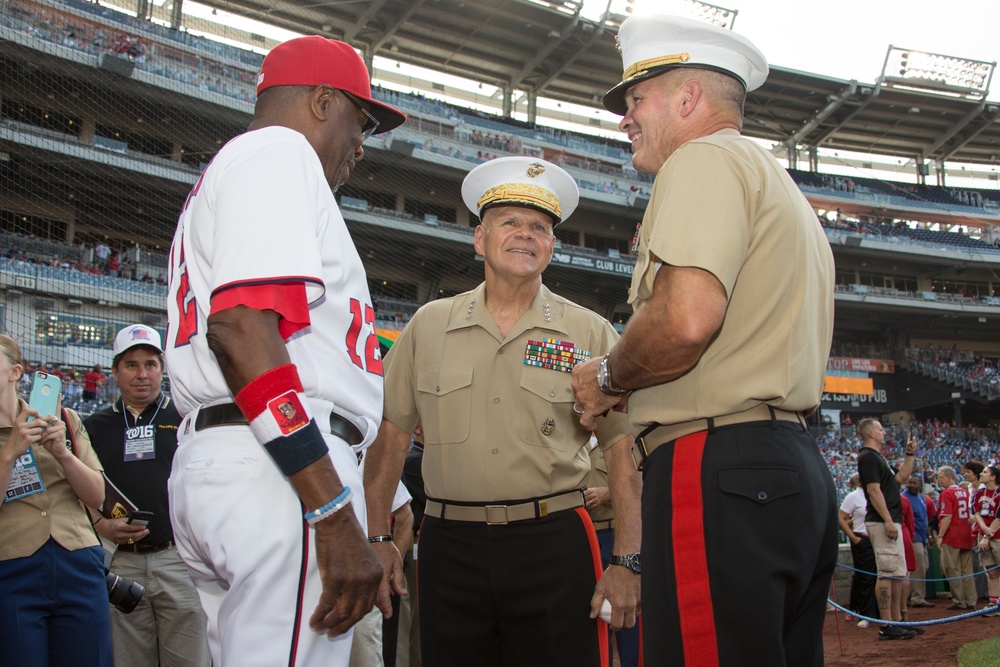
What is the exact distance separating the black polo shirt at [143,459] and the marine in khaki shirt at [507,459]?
234 cm

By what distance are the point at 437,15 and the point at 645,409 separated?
34728 millimetres

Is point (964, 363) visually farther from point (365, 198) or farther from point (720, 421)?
point (720, 421)

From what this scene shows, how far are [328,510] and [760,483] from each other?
39.8 inches

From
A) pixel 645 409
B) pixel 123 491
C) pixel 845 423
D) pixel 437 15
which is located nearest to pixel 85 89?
pixel 437 15

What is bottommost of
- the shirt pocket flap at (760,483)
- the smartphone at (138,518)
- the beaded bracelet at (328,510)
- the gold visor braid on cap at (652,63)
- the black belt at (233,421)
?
the smartphone at (138,518)

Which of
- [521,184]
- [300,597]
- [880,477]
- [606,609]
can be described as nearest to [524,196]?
[521,184]

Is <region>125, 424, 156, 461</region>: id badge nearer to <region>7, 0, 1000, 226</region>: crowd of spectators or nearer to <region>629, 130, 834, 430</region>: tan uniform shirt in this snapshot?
<region>629, 130, 834, 430</region>: tan uniform shirt

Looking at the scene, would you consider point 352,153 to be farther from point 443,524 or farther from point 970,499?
point 970,499

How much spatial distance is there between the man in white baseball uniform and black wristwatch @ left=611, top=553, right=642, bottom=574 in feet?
4.20

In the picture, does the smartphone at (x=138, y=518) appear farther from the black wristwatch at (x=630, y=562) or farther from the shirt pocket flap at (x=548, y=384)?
the black wristwatch at (x=630, y=562)

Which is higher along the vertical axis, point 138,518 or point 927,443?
point 138,518

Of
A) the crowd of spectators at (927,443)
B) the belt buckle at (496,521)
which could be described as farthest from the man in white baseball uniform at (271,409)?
the crowd of spectators at (927,443)

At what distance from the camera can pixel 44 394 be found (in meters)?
3.60

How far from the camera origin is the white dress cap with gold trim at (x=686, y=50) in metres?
2.29
